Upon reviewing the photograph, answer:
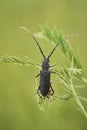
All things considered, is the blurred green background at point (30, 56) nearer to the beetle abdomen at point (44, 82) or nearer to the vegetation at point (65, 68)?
the vegetation at point (65, 68)

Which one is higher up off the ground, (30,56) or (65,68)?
Result: (30,56)

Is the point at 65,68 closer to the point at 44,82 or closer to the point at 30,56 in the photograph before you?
the point at 44,82

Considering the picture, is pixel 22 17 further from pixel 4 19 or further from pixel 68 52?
pixel 68 52

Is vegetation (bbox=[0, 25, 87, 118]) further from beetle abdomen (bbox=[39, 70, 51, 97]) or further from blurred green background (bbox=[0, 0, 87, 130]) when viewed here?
blurred green background (bbox=[0, 0, 87, 130])

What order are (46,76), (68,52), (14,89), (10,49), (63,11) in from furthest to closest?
(63,11) < (10,49) < (14,89) < (68,52) < (46,76)

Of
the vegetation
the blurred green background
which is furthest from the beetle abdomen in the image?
the blurred green background

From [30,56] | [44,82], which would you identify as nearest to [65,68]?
[44,82]

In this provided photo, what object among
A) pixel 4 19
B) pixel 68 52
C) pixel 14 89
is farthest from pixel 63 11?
pixel 68 52

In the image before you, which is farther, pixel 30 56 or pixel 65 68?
pixel 30 56
